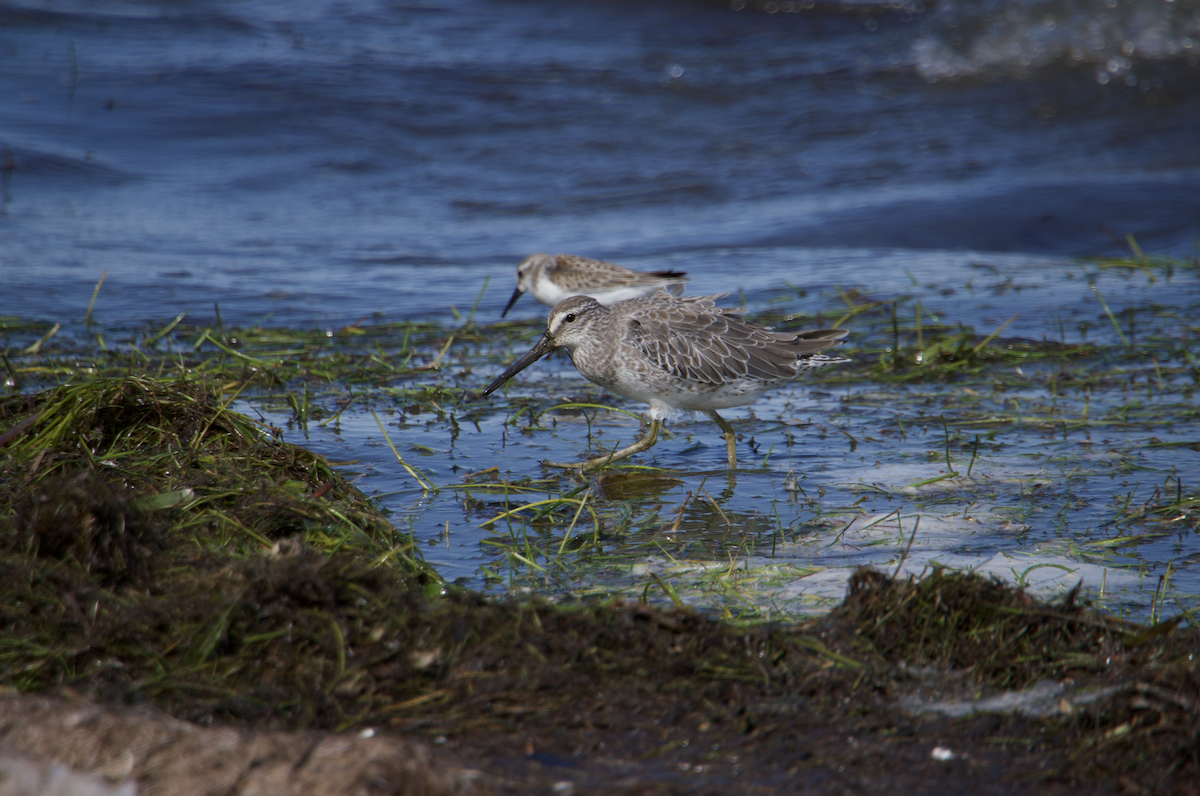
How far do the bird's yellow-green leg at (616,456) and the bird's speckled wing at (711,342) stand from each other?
0.35 meters

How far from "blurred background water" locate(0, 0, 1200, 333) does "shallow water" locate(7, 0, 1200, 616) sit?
59mm

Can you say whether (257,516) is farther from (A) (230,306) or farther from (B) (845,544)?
(A) (230,306)

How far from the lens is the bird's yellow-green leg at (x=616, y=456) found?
5.23m

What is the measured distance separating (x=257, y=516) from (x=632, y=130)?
40.6 feet

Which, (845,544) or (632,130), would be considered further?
(632,130)

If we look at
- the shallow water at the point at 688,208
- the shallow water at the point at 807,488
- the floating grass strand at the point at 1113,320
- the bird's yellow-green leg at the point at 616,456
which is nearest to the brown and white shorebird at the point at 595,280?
the shallow water at the point at 688,208

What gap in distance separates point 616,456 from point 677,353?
28.4 inches

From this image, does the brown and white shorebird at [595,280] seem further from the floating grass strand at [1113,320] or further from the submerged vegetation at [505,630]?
the submerged vegetation at [505,630]

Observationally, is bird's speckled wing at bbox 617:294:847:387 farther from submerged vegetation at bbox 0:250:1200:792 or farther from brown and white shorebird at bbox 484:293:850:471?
submerged vegetation at bbox 0:250:1200:792

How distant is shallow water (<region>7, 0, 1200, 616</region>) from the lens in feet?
14.8

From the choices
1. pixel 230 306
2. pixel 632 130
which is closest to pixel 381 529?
pixel 230 306

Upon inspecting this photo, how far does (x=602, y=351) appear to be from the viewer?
18.9 ft

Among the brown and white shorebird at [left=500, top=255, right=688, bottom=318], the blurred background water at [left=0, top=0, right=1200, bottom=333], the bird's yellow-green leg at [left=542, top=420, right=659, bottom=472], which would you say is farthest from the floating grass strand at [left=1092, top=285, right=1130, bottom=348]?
the bird's yellow-green leg at [left=542, top=420, right=659, bottom=472]

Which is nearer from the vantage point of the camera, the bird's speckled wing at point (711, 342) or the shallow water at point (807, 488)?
the shallow water at point (807, 488)
